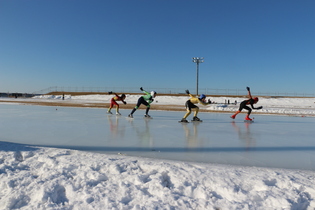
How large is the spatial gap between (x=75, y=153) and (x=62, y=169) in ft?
1.89

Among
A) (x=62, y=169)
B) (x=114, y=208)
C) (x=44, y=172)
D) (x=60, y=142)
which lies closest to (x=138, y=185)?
(x=114, y=208)

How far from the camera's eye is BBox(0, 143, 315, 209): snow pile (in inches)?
70.9

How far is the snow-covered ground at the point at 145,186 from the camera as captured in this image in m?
1.80

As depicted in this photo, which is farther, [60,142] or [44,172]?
[60,142]

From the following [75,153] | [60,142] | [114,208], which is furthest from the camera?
[60,142]

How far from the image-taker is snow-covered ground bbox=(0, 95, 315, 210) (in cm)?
180

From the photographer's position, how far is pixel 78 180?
6.98ft

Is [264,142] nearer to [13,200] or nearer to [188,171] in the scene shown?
[188,171]

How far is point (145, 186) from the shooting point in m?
2.03

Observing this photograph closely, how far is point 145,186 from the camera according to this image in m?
2.03

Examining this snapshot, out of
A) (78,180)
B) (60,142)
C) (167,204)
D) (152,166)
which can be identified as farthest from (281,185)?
(60,142)

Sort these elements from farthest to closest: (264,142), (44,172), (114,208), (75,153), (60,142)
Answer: (264,142) < (60,142) < (75,153) < (44,172) < (114,208)

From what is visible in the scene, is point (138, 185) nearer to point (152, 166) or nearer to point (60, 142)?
point (152, 166)

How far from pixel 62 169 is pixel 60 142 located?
170 centimetres
